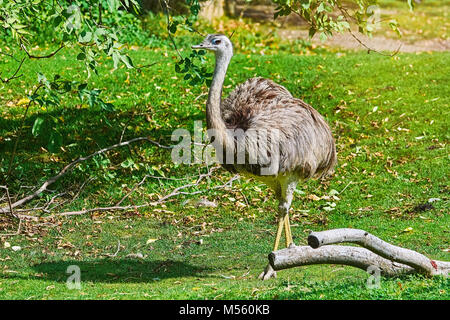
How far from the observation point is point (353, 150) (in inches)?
441

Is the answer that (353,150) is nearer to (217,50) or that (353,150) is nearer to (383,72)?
(383,72)

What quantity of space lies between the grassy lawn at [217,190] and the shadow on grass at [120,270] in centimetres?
2

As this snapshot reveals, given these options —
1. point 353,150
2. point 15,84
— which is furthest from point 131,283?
point 15,84

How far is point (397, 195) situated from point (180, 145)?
3286mm

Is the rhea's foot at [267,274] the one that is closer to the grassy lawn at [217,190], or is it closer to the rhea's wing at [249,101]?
the grassy lawn at [217,190]

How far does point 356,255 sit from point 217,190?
14.5ft

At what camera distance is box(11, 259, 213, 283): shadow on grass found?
7.18 m

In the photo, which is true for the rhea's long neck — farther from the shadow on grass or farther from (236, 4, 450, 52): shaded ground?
(236, 4, 450, 52): shaded ground

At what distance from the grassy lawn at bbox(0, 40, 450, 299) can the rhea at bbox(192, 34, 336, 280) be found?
0.94 meters

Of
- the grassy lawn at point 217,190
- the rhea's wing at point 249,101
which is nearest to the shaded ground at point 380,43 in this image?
the grassy lawn at point 217,190

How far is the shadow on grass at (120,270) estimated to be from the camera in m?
7.18

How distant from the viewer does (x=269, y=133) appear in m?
7.23

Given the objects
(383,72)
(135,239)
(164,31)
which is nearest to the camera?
(135,239)

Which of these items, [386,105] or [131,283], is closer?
[131,283]
